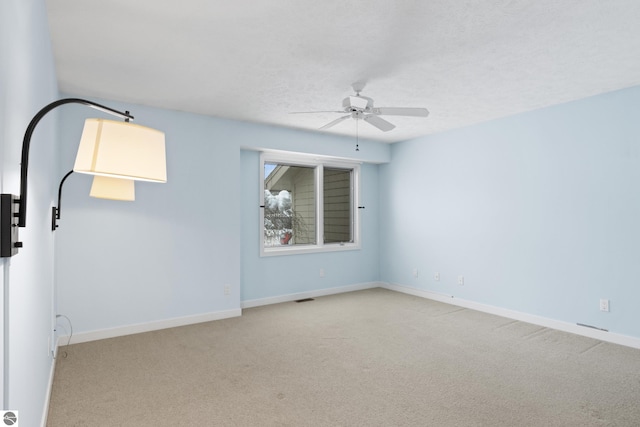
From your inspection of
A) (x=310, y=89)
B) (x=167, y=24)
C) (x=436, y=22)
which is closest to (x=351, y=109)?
(x=310, y=89)

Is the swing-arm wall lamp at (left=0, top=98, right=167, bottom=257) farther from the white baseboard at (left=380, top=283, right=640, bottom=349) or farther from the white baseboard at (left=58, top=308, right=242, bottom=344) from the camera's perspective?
the white baseboard at (left=380, top=283, right=640, bottom=349)

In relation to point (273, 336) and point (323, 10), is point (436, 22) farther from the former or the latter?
point (273, 336)

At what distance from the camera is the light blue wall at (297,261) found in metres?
5.12

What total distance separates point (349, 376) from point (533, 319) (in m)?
2.64

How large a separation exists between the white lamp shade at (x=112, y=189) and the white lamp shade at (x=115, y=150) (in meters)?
1.74

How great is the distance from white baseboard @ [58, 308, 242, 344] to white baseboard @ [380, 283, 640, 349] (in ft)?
9.09

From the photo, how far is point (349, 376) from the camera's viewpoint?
2.93m

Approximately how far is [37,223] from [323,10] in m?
1.92

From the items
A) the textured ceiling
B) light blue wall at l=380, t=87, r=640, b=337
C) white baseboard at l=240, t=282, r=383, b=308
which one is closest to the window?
white baseboard at l=240, t=282, r=383, b=308

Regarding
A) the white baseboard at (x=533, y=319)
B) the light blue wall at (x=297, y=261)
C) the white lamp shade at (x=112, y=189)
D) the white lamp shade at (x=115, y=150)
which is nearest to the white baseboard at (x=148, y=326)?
the light blue wall at (x=297, y=261)

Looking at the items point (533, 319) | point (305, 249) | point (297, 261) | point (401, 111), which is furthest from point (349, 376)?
point (305, 249)

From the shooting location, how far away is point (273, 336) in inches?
152

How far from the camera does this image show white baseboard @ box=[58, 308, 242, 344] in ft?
12.1

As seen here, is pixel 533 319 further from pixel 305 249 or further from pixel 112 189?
pixel 112 189
